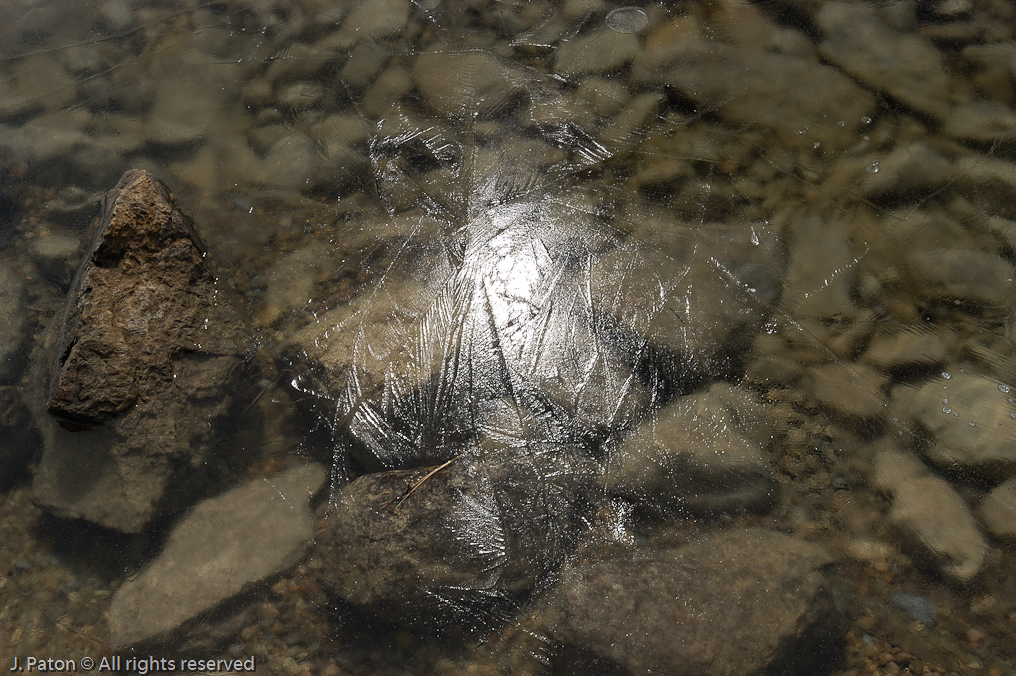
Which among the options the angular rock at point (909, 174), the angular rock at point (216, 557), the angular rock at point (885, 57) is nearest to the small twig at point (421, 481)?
the angular rock at point (216, 557)

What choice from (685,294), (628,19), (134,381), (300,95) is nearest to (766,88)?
(628,19)

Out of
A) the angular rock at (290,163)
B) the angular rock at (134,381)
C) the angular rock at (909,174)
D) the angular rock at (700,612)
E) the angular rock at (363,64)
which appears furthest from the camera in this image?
the angular rock at (363,64)

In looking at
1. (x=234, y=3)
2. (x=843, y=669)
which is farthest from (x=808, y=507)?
(x=234, y=3)

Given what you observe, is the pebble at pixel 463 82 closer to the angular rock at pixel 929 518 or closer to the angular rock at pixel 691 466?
the angular rock at pixel 691 466

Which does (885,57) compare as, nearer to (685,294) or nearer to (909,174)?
(909,174)

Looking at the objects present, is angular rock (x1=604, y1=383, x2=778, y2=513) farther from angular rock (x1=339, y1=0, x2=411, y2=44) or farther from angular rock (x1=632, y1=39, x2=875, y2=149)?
angular rock (x1=339, y1=0, x2=411, y2=44)
